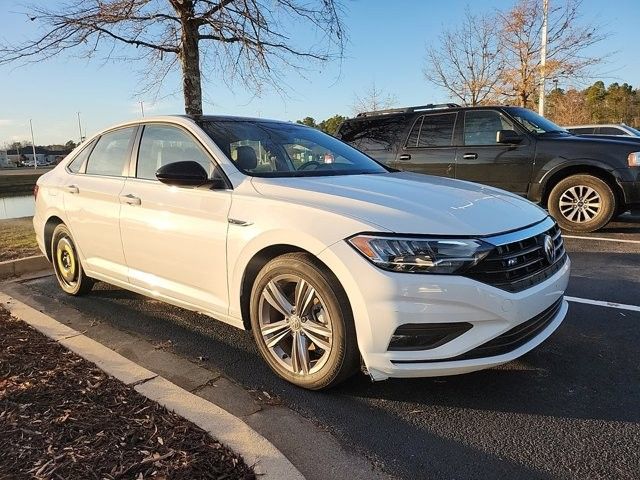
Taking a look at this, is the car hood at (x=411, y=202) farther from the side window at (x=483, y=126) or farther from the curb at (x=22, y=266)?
the side window at (x=483, y=126)

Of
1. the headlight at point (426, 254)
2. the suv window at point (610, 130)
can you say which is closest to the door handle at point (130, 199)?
the headlight at point (426, 254)

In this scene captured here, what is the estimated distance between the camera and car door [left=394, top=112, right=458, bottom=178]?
332 inches

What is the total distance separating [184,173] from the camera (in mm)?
3416

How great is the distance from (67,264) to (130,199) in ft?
5.24

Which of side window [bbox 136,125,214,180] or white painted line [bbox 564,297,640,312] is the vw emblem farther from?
side window [bbox 136,125,214,180]

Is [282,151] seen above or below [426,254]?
above

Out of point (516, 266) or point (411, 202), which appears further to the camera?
point (411, 202)

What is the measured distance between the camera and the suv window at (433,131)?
334 inches

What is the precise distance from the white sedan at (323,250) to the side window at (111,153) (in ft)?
0.11

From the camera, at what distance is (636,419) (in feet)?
8.79

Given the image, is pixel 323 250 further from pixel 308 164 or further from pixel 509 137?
pixel 509 137

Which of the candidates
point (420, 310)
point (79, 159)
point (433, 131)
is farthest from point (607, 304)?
point (79, 159)

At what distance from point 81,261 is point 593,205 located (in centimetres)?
679

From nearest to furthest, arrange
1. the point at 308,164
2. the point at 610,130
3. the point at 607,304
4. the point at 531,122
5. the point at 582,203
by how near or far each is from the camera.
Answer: the point at 308,164 → the point at 607,304 → the point at 582,203 → the point at 531,122 → the point at 610,130
